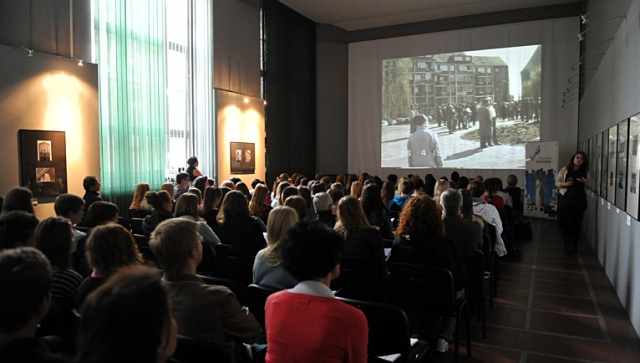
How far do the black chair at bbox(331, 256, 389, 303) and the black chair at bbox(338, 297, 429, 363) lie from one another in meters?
1.01

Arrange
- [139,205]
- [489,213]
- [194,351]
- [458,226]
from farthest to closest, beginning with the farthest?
[139,205] < [489,213] < [458,226] < [194,351]

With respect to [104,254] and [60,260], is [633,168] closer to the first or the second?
[104,254]

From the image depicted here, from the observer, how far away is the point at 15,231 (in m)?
2.88

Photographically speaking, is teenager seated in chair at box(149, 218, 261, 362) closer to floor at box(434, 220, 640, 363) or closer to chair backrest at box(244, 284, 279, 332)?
chair backrest at box(244, 284, 279, 332)

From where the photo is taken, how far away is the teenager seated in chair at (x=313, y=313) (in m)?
1.55

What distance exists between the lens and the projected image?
1292 centimetres

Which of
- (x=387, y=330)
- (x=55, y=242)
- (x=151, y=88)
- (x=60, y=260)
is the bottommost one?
(x=387, y=330)

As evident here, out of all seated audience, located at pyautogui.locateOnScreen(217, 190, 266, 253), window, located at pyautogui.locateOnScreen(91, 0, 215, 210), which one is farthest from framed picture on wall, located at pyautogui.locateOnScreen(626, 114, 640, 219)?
window, located at pyautogui.locateOnScreen(91, 0, 215, 210)

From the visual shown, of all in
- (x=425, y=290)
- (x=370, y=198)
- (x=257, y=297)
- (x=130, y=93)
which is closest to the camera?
(x=257, y=297)

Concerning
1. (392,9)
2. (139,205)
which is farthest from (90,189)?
(392,9)

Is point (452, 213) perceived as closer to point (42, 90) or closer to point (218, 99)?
point (42, 90)

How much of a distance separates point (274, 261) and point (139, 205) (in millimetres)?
3659

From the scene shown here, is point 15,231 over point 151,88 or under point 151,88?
under

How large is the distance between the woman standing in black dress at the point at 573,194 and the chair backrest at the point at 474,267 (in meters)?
4.44
